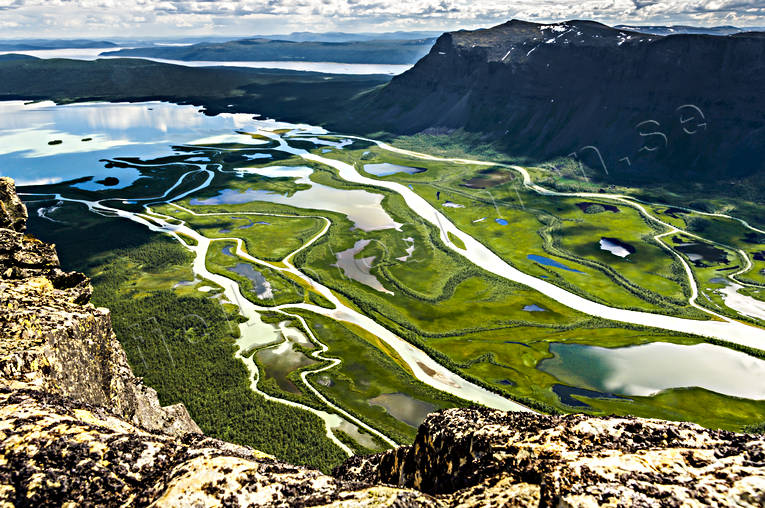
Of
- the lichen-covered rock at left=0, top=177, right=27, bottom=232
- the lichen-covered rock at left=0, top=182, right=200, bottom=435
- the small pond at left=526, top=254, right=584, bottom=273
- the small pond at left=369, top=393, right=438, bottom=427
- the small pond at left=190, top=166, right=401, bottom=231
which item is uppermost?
the lichen-covered rock at left=0, top=177, right=27, bottom=232

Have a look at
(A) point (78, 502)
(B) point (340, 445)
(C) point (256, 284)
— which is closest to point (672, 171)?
(C) point (256, 284)

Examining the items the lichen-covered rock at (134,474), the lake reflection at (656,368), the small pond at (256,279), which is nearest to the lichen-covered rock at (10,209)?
A: the lichen-covered rock at (134,474)

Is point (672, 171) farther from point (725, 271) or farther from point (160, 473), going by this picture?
point (160, 473)

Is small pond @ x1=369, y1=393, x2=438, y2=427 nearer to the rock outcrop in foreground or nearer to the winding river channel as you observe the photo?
the winding river channel

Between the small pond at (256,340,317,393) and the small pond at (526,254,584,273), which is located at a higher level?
the small pond at (256,340,317,393)

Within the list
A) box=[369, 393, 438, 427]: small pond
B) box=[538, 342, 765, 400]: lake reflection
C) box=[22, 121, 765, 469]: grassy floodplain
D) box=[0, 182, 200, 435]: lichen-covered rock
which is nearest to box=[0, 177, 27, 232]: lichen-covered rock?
box=[0, 182, 200, 435]: lichen-covered rock

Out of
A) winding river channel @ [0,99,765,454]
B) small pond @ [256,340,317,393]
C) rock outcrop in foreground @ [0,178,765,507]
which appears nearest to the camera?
rock outcrop in foreground @ [0,178,765,507]
